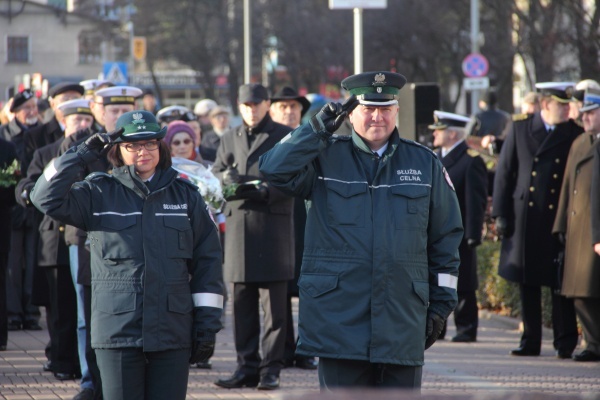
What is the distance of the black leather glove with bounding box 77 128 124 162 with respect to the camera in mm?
6375

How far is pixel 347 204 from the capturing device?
5656 millimetres

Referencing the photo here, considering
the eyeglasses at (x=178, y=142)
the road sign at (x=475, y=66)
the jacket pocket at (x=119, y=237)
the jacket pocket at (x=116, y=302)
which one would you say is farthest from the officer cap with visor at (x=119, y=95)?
the road sign at (x=475, y=66)

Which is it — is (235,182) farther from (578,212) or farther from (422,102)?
(422,102)

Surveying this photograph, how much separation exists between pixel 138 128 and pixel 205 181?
89.0 inches

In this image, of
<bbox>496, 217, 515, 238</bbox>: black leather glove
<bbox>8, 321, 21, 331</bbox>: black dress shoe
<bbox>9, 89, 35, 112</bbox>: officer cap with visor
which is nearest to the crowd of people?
<bbox>496, 217, 515, 238</bbox>: black leather glove

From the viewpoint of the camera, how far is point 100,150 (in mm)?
6520

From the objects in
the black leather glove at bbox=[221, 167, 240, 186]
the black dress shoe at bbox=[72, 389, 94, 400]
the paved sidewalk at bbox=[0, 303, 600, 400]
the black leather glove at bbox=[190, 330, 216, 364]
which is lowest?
the paved sidewalk at bbox=[0, 303, 600, 400]

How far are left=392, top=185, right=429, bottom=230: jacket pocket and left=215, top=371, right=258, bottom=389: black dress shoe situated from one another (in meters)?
3.66

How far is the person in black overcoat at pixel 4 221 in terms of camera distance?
9.99m

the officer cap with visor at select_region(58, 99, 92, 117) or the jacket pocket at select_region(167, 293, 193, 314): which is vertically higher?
the officer cap with visor at select_region(58, 99, 92, 117)

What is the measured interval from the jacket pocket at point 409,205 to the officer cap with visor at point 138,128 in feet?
4.90

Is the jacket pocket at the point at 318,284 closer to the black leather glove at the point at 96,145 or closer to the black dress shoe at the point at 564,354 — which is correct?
the black leather glove at the point at 96,145

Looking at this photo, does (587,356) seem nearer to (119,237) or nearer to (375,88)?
(375,88)

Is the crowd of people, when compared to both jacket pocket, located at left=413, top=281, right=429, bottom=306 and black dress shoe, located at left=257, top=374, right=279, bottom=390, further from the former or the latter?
black dress shoe, located at left=257, top=374, right=279, bottom=390
